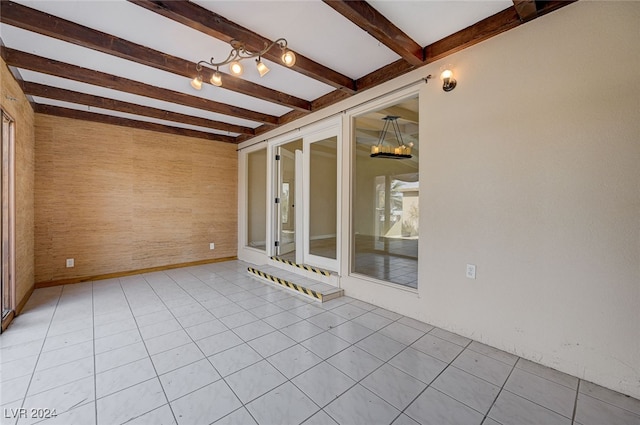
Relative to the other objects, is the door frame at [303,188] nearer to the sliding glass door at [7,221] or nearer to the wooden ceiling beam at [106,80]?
the wooden ceiling beam at [106,80]

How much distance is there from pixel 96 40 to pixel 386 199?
668 centimetres

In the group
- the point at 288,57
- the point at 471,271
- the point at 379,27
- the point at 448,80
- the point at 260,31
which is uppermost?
the point at 260,31

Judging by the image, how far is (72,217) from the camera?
4.23 meters

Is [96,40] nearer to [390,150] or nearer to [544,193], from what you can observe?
[544,193]

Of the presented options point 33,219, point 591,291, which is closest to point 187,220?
point 33,219

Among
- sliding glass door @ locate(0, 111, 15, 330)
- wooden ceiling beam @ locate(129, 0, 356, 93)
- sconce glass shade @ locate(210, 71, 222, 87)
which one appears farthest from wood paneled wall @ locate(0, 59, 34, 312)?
wooden ceiling beam @ locate(129, 0, 356, 93)

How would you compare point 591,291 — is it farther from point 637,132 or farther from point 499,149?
point 499,149

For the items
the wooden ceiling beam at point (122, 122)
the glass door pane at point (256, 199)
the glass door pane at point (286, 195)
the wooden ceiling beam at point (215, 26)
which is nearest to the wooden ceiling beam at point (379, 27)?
the wooden ceiling beam at point (215, 26)

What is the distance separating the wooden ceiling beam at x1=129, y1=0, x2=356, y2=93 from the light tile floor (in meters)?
2.67

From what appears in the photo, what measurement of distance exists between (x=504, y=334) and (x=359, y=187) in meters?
5.33

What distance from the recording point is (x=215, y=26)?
214 cm

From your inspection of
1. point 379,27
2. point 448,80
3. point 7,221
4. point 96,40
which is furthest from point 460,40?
point 7,221

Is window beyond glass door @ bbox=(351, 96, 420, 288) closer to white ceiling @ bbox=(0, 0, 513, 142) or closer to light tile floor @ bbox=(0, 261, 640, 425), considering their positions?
white ceiling @ bbox=(0, 0, 513, 142)

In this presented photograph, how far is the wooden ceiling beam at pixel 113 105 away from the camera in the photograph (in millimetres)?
3396
